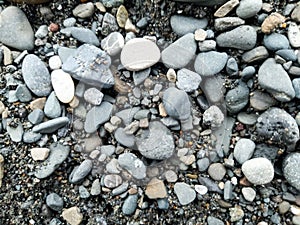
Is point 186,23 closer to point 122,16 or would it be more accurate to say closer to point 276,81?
point 122,16

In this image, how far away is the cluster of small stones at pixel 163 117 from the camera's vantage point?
105 centimetres

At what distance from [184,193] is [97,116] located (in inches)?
11.7

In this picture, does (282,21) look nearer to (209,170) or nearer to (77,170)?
(209,170)

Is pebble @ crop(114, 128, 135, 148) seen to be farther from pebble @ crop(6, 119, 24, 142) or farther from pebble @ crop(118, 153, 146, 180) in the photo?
pebble @ crop(6, 119, 24, 142)

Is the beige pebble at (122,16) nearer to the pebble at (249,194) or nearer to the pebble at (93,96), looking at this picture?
the pebble at (93,96)

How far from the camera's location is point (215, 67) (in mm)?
1056

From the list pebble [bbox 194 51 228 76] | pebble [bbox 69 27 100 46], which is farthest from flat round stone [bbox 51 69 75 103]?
pebble [bbox 194 51 228 76]

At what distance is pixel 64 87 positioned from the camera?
42.1 inches

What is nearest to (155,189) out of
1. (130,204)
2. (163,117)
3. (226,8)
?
(130,204)

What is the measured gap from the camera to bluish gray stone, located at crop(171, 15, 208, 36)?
108 centimetres

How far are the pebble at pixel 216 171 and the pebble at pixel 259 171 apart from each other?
6cm

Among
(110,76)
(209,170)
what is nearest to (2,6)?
(110,76)

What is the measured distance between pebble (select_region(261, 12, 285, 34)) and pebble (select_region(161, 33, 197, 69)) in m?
0.17

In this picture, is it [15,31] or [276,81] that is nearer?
[276,81]
